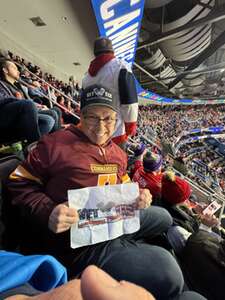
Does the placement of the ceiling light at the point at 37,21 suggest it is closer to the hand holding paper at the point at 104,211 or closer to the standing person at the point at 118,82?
the standing person at the point at 118,82

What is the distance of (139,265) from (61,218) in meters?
0.30

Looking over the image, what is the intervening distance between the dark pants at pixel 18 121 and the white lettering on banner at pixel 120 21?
3.49 m

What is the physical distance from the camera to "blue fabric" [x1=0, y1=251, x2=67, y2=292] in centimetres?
39

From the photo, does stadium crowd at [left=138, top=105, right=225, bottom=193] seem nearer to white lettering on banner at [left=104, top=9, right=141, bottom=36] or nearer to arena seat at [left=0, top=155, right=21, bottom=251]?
white lettering on banner at [left=104, top=9, right=141, bottom=36]

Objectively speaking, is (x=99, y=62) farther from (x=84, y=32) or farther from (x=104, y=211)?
(x=84, y=32)

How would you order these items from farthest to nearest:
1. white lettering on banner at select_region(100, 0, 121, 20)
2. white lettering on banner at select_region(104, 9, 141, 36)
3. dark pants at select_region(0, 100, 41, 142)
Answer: white lettering on banner at select_region(104, 9, 141, 36) → white lettering on banner at select_region(100, 0, 121, 20) → dark pants at select_region(0, 100, 41, 142)

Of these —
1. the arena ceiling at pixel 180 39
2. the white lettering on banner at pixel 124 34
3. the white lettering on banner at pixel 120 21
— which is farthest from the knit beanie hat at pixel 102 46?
the arena ceiling at pixel 180 39

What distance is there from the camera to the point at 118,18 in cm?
413

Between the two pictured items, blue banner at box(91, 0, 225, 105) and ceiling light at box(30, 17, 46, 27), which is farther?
ceiling light at box(30, 17, 46, 27)

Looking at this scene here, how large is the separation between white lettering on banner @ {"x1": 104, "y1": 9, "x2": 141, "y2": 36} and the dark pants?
11.4ft

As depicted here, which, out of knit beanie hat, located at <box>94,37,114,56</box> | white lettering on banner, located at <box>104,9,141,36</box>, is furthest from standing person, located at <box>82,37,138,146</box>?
white lettering on banner, located at <box>104,9,141,36</box>

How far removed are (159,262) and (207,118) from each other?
74.4 feet

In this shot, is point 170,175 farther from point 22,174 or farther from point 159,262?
point 22,174

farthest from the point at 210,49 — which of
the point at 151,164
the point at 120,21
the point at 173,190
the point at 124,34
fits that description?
the point at 173,190
